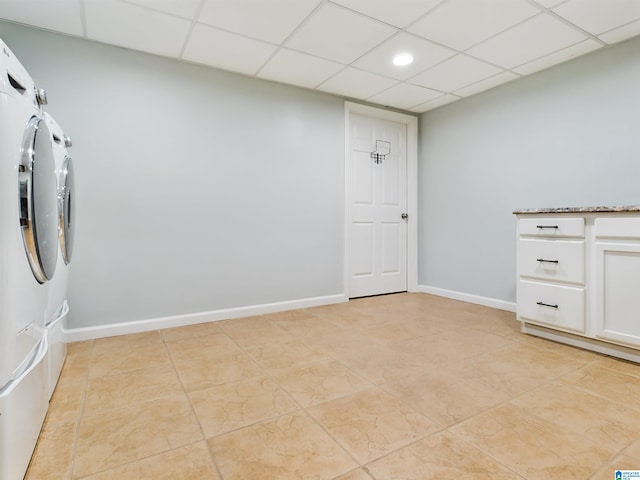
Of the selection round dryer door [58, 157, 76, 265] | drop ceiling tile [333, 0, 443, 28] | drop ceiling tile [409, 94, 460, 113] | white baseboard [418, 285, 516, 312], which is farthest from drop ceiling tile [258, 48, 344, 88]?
white baseboard [418, 285, 516, 312]

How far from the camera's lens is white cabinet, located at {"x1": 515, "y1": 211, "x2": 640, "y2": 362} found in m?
1.85

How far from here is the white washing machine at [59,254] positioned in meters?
1.47

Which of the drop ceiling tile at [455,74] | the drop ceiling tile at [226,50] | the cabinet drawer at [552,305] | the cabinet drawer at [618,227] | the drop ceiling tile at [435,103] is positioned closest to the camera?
the cabinet drawer at [618,227]

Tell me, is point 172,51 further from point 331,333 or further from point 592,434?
point 592,434

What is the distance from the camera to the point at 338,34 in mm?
2275

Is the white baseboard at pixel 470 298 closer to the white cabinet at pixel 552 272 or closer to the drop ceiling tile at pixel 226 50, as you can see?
the white cabinet at pixel 552 272

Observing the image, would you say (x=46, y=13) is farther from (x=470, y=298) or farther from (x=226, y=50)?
(x=470, y=298)

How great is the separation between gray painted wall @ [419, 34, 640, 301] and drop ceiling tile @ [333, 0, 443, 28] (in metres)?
1.50

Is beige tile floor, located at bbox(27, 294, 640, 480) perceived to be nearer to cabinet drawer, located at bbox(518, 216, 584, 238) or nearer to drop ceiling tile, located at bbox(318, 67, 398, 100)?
cabinet drawer, located at bbox(518, 216, 584, 238)

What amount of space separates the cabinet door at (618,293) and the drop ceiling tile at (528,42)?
4.79 ft

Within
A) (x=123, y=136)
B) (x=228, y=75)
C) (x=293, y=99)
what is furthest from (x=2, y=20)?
Result: (x=293, y=99)

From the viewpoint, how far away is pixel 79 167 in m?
2.32

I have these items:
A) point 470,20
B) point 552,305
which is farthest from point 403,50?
point 552,305

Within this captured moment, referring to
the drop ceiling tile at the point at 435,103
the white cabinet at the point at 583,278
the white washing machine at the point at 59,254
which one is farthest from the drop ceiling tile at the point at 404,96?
the white washing machine at the point at 59,254
